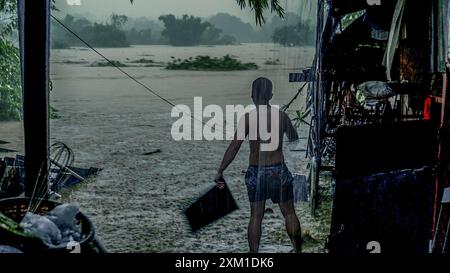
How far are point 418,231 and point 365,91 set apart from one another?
2774mm

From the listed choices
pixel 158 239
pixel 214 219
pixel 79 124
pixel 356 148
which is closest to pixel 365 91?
pixel 356 148

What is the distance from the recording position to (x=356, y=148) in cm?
457

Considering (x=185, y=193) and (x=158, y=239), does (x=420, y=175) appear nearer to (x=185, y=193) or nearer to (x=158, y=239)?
(x=158, y=239)

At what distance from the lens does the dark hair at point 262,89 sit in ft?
17.0

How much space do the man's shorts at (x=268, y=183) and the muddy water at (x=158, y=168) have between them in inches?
44.8

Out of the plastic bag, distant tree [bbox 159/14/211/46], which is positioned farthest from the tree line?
the plastic bag

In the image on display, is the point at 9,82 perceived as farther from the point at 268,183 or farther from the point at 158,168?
the point at 268,183

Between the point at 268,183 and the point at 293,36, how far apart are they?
17.2 feet

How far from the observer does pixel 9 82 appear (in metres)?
15.2

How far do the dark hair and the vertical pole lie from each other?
2.30m

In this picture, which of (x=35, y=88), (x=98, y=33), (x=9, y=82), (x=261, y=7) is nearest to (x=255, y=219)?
(x=35, y=88)

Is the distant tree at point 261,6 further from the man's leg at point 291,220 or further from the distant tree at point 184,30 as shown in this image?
the distant tree at point 184,30

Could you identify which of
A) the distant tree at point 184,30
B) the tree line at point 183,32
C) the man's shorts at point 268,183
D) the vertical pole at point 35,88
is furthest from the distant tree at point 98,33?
the man's shorts at point 268,183

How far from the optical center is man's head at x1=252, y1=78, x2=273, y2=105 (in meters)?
5.19
